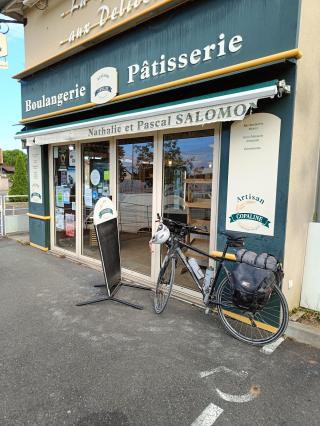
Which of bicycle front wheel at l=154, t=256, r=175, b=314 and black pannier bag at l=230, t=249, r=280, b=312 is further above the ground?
black pannier bag at l=230, t=249, r=280, b=312

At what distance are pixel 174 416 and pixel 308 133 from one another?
9.85 feet

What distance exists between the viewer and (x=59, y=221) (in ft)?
21.9

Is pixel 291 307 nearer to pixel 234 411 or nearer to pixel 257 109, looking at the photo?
pixel 234 411

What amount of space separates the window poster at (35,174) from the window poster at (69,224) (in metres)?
0.88

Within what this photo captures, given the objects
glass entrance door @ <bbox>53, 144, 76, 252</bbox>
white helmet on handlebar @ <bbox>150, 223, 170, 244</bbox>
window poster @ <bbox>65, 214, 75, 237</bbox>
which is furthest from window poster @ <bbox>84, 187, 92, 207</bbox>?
white helmet on handlebar @ <bbox>150, 223, 170, 244</bbox>

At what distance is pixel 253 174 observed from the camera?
3330 millimetres

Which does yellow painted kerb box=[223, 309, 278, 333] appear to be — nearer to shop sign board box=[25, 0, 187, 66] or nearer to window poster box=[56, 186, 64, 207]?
shop sign board box=[25, 0, 187, 66]

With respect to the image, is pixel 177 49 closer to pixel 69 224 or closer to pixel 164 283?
pixel 164 283

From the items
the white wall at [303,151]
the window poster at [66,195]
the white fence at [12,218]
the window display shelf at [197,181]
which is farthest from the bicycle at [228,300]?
the white fence at [12,218]

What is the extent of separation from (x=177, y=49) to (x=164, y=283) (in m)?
2.92

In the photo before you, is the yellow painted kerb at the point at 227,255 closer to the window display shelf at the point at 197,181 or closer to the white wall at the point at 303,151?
the white wall at the point at 303,151

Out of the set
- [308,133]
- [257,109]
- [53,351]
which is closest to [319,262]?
[308,133]

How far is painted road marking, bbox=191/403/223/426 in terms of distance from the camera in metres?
2.08

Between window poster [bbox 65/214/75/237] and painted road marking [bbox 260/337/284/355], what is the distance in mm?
4401
